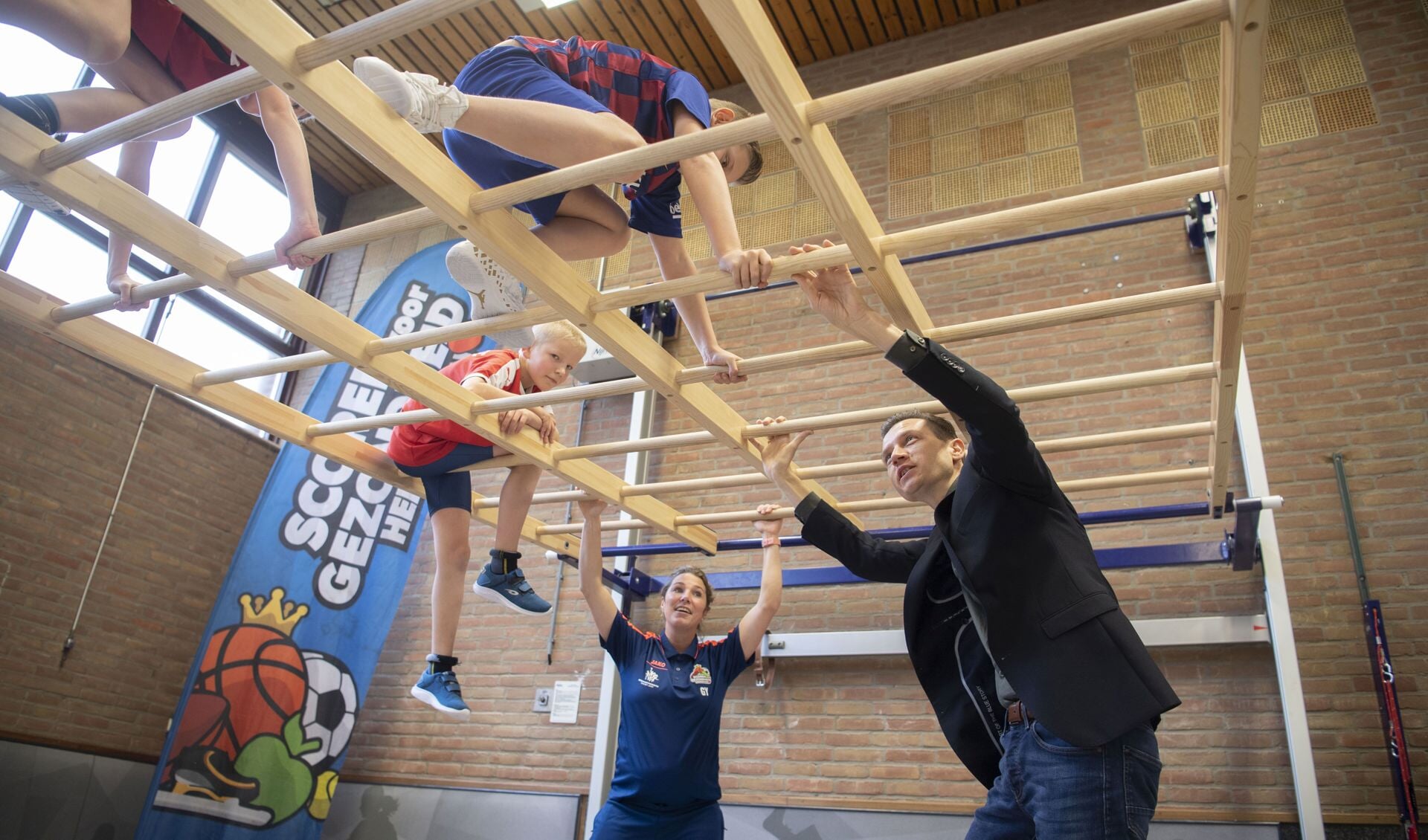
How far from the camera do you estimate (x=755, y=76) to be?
1731mm

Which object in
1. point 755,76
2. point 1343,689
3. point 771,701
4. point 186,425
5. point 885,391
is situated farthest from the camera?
point 186,425

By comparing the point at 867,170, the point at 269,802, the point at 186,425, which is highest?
the point at 867,170

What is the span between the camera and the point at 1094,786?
6.19ft

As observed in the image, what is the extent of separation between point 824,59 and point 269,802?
5.24 meters

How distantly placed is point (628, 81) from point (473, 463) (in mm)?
1431

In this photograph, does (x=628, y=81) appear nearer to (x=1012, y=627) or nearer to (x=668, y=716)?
(x=1012, y=627)

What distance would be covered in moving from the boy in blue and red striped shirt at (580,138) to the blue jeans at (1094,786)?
1.18m

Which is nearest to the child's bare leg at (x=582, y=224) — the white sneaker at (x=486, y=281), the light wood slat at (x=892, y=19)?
the white sneaker at (x=486, y=281)

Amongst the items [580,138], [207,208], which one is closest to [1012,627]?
[580,138]

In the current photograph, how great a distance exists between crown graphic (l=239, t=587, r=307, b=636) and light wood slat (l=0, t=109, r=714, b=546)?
255cm

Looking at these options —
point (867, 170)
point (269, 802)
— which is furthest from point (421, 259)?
point (269, 802)

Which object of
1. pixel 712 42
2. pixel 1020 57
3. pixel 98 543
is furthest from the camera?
pixel 712 42

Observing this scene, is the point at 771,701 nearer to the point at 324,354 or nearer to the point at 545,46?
the point at 324,354

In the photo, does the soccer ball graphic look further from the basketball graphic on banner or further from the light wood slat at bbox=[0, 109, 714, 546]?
the light wood slat at bbox=[0, 109, 714, 546]
